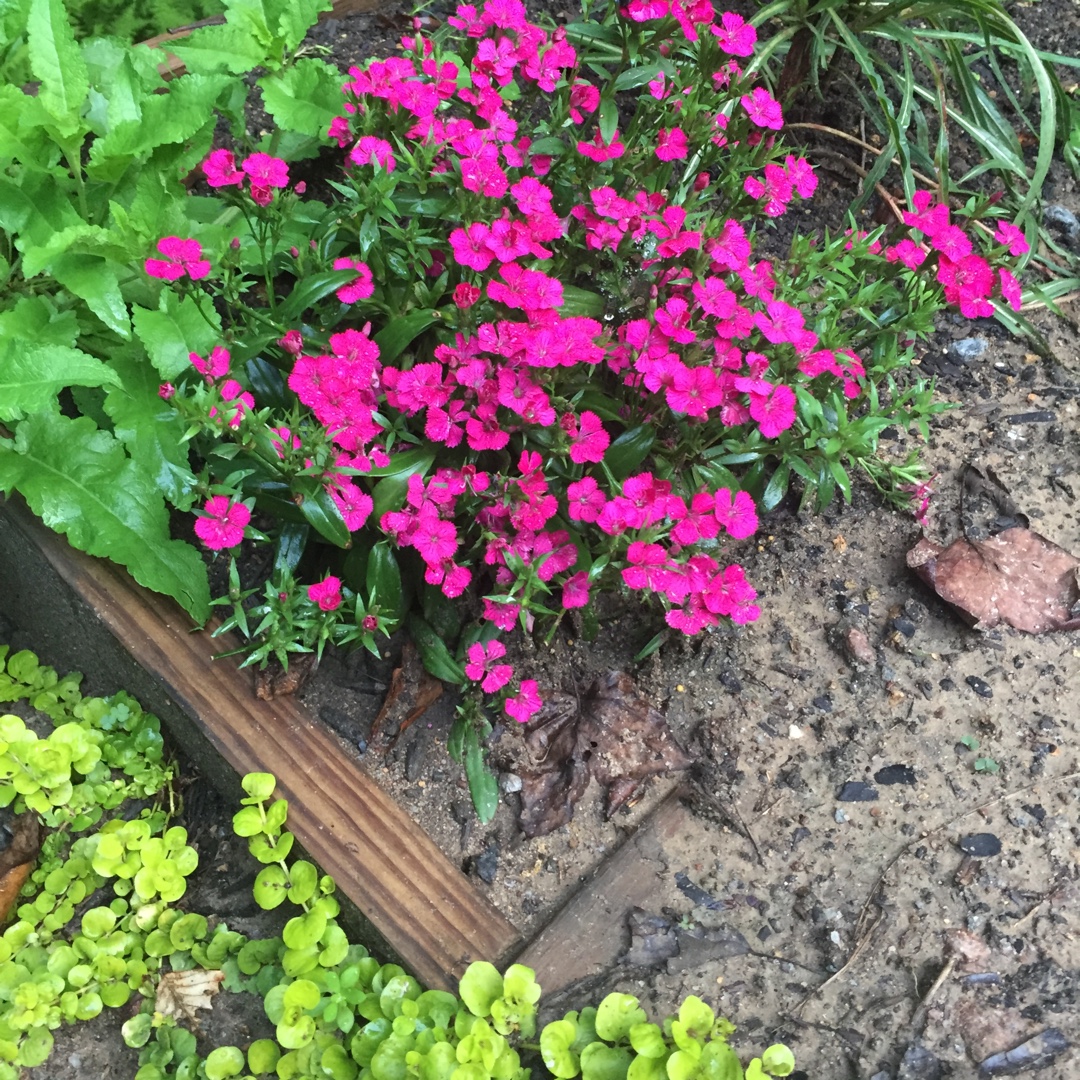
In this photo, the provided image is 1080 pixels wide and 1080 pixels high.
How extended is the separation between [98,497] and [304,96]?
98 centimetres

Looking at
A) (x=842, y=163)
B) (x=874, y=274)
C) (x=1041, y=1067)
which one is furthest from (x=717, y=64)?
(x=1041, y=1067)

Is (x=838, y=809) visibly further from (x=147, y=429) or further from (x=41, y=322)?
(x=41, y=322)

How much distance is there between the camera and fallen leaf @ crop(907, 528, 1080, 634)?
6.44ft

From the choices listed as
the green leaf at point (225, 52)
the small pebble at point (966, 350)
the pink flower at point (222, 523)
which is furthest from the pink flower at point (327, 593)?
the small pebble at point (966, 350)

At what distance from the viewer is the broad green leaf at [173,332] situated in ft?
5.52

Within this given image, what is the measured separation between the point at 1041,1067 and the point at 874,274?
1.65 metres

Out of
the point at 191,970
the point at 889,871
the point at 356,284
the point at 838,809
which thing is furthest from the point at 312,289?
the point at 889,871

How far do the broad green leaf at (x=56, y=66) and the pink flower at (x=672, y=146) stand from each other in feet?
3.42

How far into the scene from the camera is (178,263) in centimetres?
155

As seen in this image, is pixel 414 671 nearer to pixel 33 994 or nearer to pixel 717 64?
pixel 33 994

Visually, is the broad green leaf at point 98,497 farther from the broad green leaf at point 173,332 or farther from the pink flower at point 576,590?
the pink flower at point 576,590

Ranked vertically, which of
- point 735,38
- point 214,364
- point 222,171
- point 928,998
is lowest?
point 928,998

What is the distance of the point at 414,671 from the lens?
185 cm

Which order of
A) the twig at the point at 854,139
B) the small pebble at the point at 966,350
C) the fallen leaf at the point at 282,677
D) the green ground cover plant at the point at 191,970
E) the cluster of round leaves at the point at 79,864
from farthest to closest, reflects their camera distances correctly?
the twig at the point at 854,139 < the small pebble at the point at 966,350 < the fallen leaf at the point at 282,677 < the cluster of round leaves at the point at 79,864 < the green ground cover plant at the point at 191,970
